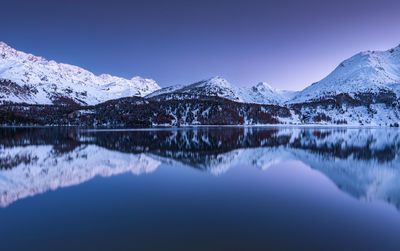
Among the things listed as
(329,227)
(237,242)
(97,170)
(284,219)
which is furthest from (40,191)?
(329,227)

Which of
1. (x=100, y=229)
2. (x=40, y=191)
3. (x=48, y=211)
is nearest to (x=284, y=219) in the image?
(x=100, y=229)

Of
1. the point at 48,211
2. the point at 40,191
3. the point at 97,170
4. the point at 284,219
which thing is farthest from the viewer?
the point at 97,170

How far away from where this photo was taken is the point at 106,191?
19.0m

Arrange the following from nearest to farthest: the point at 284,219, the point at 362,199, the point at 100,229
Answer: the point at 100,229, the point at 284,219, the point at 362,199

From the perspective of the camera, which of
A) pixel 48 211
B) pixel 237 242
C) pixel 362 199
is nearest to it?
pixel 237 242

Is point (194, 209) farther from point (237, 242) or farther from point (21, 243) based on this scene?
point (21, 243)

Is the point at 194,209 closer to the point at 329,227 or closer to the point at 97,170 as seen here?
the point at 329,227

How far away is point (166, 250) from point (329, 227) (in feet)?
27.4

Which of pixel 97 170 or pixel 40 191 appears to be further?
pixel 97 170

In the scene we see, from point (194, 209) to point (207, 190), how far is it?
461cm

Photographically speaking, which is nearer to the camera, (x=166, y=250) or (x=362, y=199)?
(x=166, y=250)

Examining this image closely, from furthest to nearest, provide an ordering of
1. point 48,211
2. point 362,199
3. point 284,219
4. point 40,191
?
1. point 40,191
2. point 362,199
3. point 48,211
4. point 284,219

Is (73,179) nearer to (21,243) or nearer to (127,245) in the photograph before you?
(21,243)

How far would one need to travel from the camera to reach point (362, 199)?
1736 cm
